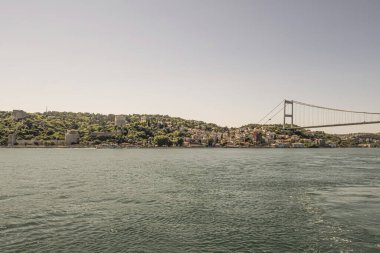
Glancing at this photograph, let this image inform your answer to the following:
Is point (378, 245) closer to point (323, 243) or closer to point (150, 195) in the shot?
point (323, 243)

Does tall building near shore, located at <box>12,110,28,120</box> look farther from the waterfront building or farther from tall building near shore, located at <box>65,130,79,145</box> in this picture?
tall building near shore, located at <box>65,130,79,145</box>

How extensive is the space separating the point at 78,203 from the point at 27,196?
14.9 ft

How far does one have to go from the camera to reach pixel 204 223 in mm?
16188

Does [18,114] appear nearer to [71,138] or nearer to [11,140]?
[11,140]

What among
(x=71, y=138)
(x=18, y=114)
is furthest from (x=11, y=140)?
(x=18, y=114)

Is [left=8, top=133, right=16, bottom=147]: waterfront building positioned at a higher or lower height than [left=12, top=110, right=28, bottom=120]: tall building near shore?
lower

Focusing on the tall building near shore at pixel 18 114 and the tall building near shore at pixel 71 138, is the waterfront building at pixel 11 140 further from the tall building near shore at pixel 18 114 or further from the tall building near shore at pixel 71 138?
the tall building near shore at pixel 18 114

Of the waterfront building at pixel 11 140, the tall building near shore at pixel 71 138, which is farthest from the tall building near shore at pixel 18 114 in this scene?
the tall building near shore at pixel 71 138

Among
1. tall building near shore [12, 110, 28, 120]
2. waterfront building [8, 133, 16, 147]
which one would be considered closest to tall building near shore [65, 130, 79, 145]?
waterfront building [8, 133, 16, 147]

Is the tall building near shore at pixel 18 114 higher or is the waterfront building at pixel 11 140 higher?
the tall building near shore at pixel 18 114

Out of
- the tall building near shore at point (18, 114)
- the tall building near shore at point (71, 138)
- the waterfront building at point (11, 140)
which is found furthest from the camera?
the tall building near shore at point (18, 114)

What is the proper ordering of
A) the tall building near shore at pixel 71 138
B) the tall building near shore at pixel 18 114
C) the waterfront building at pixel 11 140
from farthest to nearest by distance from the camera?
the tall building near shore at pixel 18 114, the tall building near shore at pixel 71 138, the waterfront building at pixel 11 140

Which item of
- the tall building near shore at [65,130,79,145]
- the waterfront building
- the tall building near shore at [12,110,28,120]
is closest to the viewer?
the waterfront building

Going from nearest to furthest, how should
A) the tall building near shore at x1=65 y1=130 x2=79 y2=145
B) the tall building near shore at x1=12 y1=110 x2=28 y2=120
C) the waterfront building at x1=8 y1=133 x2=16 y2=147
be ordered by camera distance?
the waterfront building at x1=8 y1=133 x2=16 y2=147
the tall building near shore at x1=65 y1=130 x2=79 y2=145
the tall building near shore at x1=12 y1=110 x2=28 y2=120
